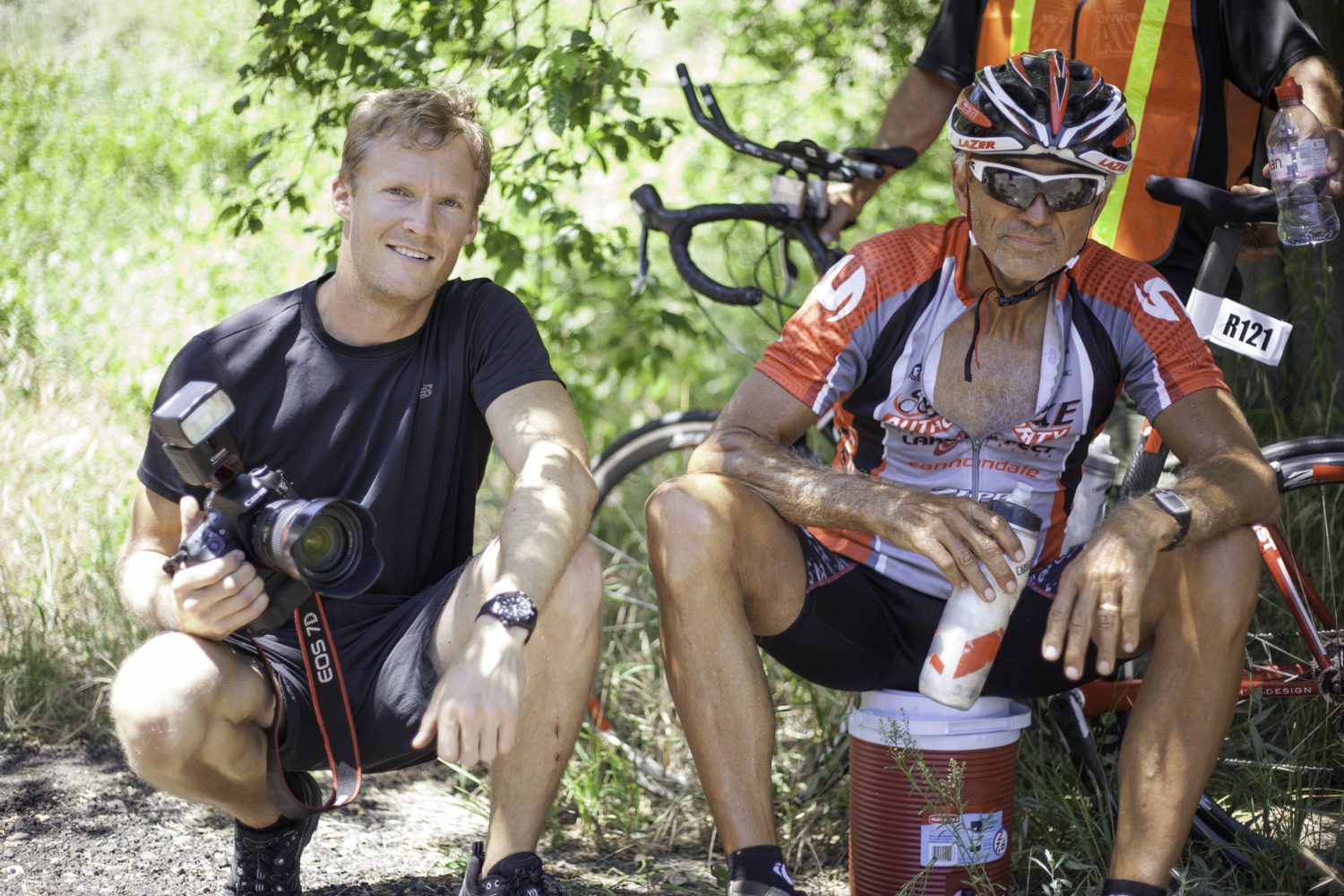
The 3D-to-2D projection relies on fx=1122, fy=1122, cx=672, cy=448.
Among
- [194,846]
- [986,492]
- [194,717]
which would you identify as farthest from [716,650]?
[194,846]

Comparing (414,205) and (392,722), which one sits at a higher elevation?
(414,205)

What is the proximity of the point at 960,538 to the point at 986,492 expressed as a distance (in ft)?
1.31

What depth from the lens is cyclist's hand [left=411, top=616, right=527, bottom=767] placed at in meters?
1.86

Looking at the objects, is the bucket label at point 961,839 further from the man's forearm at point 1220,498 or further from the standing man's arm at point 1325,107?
the standing man's arm at point 1325,107

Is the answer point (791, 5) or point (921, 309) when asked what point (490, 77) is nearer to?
point (921, 309)

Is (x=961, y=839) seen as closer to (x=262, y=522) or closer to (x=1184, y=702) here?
(x=1184, y=702)

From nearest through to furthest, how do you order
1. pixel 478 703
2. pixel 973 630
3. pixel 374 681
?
pixel 478 703
pixel 973 630
pixel 374 681

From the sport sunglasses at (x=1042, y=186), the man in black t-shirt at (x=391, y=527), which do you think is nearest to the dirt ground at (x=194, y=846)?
the man in black t-shirt at (x=391, y=527)

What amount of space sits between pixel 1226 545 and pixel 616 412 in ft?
13.9

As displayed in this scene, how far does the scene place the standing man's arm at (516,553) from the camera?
6.13ft

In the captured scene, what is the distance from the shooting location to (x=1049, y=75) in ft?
8.03

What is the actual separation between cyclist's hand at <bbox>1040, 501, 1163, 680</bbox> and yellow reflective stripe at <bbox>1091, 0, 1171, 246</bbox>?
1215 mm

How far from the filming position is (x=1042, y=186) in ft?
7.81

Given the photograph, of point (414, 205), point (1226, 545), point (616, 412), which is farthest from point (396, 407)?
point (616, 412)
